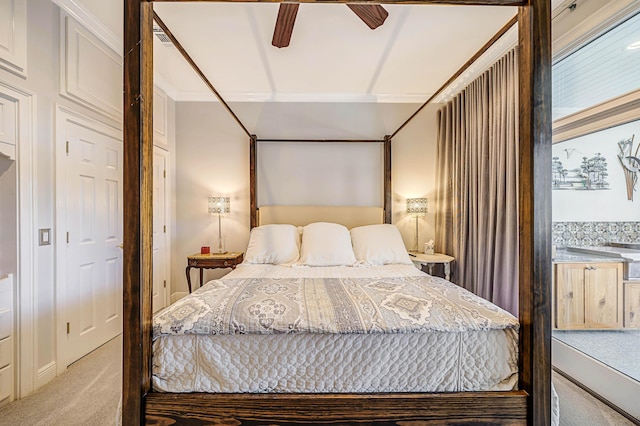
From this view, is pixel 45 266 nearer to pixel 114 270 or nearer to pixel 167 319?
pixel 114 270

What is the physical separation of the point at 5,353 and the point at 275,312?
178 centimetres

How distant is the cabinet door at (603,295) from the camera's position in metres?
2.09

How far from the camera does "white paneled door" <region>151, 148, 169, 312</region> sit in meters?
3.45

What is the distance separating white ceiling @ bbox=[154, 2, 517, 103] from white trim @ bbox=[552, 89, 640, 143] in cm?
91

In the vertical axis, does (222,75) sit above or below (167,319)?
above

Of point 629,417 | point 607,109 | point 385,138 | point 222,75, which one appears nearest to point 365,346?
point 629,417

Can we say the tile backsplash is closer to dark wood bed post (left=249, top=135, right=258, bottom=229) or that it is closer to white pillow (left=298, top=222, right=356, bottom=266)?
white pillow (left=298, top=222, right=356, bottom=266)

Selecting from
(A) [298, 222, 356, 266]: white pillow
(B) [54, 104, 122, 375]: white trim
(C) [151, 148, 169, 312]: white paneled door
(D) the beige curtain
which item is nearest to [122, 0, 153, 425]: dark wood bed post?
(B) [54, 104, 122, 375]: white trim

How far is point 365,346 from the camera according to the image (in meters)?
1.37

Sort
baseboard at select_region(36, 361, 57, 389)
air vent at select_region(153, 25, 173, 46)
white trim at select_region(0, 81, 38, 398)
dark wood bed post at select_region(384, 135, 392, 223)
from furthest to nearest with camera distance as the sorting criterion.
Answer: dark wood bed post at select_region(384, 135, 392, 223) → air vent at select_region(153, 25, 173, 46) → baseboard at select_region(36, 361, 57, 389) → white trim at select_region(0, 81, 38, 398)

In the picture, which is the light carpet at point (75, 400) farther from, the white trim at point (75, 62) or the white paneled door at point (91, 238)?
the white trim at point (75, 62)

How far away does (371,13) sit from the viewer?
6.34ft

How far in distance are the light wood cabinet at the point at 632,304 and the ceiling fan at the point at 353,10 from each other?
2.32m

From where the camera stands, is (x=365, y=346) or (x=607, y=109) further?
(x=607, y=109)
